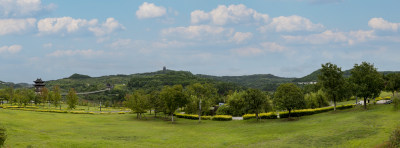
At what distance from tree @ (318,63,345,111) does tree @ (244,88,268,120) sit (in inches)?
462

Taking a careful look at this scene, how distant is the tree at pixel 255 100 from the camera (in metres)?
45.9

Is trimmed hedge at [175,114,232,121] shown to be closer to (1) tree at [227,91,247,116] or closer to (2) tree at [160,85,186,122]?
(1) tree at [227,91,247,116]

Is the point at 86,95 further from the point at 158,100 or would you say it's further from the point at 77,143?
the point at 77,143

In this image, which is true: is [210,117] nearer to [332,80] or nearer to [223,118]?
[223,118]

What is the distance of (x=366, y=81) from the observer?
4522cm

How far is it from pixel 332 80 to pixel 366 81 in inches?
209

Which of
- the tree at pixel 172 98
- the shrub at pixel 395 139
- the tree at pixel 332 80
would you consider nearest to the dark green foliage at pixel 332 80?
the tree at pixel 332 80

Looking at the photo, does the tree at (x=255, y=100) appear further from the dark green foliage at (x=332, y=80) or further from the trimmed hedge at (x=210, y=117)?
the dark green foliage at (x=332, y=80)

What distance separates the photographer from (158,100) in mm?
57531

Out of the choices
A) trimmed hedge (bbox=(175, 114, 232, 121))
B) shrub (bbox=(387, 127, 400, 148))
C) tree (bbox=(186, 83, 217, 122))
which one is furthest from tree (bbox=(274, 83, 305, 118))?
shrub (bbox=(387, 127, 400, 148))

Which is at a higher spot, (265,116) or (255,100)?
(255,100)

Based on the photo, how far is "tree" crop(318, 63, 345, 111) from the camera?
4694cm

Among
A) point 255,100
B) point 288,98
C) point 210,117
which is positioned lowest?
point 210,117

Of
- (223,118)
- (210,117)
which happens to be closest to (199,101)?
(210,117)
